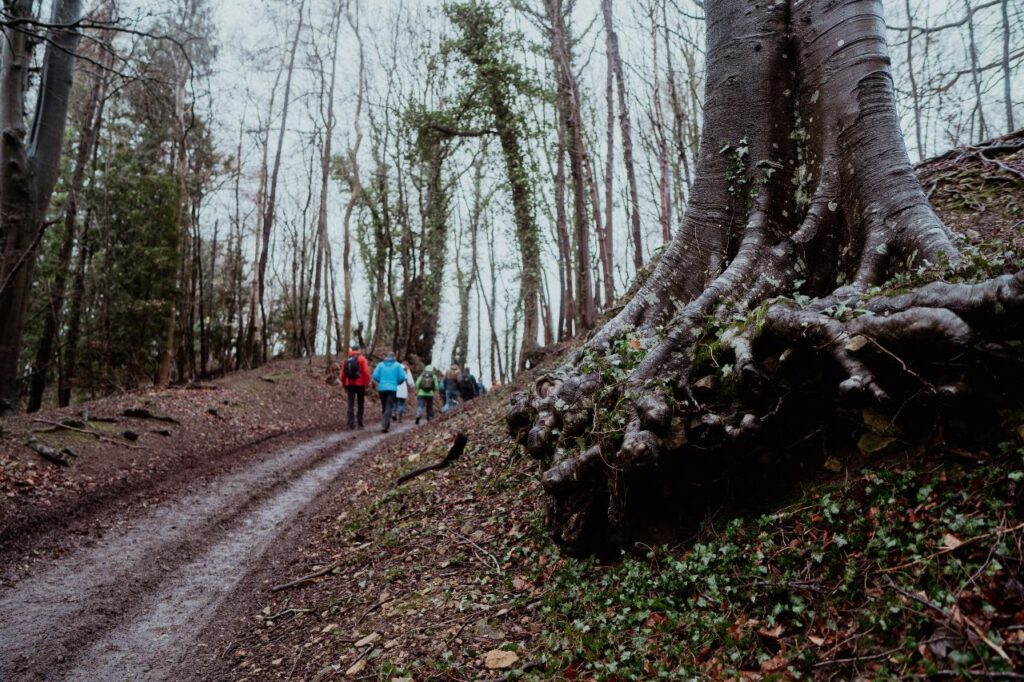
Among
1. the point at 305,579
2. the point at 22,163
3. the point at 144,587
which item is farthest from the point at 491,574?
the point at 22,163

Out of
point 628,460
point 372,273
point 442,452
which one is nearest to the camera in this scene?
point 628,460

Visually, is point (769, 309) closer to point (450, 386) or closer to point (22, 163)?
point (22, 163)

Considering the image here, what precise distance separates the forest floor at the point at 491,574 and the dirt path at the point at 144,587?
0.09 ft

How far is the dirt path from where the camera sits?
4.52 metres

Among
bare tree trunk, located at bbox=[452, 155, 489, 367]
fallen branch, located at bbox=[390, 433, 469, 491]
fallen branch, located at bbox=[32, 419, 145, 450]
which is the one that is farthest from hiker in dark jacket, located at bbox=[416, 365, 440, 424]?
bare tree trunk, located at bbox=[452, 155, 489, 367]

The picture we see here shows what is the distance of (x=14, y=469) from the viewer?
7.82 meters

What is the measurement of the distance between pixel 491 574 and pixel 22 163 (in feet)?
37.3

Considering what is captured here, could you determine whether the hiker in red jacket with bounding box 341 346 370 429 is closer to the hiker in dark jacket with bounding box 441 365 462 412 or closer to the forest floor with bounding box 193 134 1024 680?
the hiker in dark jacket with bounding box 441 365 462 412

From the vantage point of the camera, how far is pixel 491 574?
4629mm

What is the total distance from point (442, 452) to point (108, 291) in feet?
49.7

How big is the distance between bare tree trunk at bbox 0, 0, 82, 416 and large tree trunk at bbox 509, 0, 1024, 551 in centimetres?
1036

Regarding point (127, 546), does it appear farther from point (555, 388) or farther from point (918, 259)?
point (918, 259)

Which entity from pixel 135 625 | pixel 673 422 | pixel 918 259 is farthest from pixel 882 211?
pixel 135 625

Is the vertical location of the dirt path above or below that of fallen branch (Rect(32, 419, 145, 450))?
below
